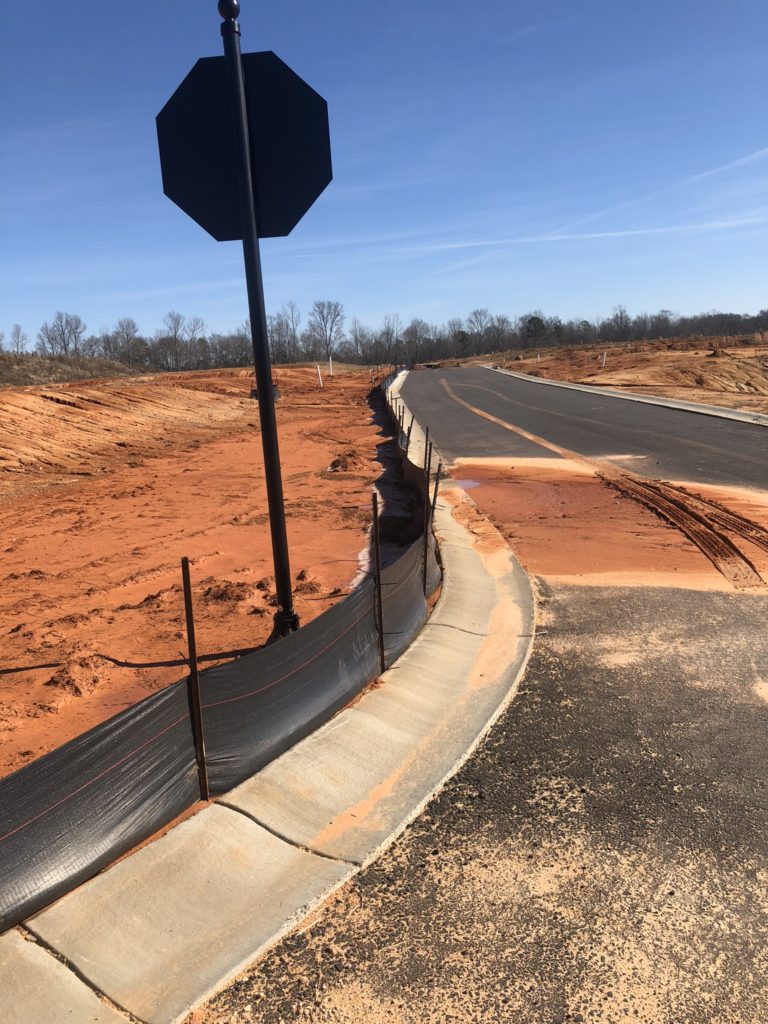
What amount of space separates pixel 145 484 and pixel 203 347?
134019 millimetres

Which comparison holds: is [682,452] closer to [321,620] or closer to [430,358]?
[321,620]

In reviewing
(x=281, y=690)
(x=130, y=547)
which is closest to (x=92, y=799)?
(x=281, y=690)

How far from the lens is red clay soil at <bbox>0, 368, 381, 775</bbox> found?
6.52 meters

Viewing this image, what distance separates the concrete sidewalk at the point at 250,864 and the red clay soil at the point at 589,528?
323 centimetres

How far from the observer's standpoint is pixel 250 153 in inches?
189

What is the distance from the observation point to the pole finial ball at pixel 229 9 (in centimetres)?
441

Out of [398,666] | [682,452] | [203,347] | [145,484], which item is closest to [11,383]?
[145,484]

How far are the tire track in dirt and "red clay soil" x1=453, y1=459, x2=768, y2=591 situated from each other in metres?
0.14

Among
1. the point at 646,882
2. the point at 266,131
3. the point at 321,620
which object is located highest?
the point at 266,131

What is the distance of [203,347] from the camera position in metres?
144

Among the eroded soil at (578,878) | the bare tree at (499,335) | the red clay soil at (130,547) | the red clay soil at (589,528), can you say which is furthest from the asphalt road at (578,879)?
the bare tree at (499,335)

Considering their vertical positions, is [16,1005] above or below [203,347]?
below

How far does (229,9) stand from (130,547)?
859cm

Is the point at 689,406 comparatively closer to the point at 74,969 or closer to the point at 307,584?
the point at 307,584
